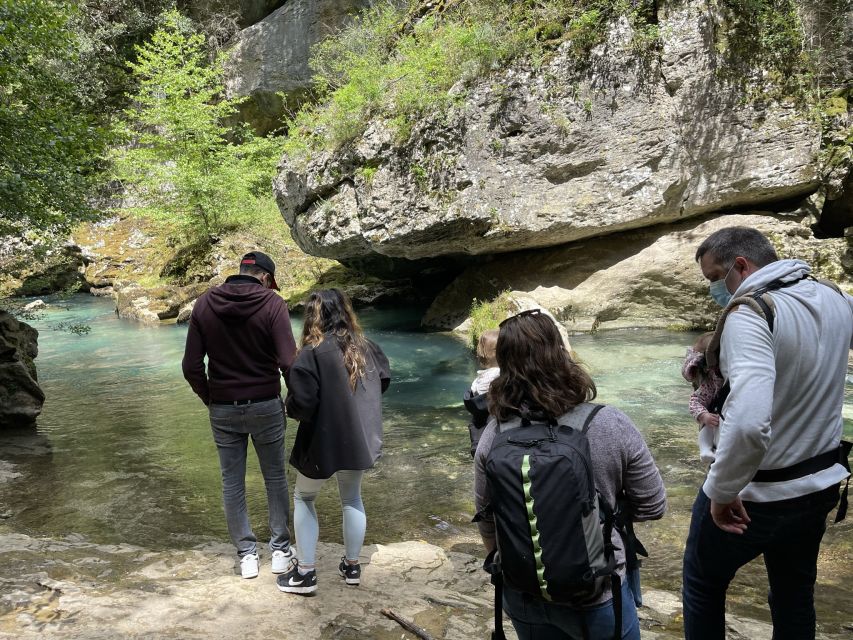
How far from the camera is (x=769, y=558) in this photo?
217 centimetres

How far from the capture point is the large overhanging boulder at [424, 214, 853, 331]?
36.8 ft

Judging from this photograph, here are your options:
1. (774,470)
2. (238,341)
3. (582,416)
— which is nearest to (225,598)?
(238,341)

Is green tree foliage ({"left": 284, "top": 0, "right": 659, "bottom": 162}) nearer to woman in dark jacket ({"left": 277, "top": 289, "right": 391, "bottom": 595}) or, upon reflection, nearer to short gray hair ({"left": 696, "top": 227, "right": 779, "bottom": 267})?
woman in dark jacket ({"left": 277, "top": 289, "right": 391, "bottom": 595})

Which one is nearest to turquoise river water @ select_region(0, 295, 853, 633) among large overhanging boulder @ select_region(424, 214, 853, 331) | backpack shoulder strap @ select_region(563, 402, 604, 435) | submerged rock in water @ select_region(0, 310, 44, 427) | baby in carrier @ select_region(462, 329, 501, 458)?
submerged rock in water @ select_region(0, 310, 44, 427)

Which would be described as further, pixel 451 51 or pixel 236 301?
pixel 451 51

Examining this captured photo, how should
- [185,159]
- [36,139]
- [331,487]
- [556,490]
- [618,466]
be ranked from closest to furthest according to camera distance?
[556,490] < [618,466] < [331,487] < [36,139] < [185,159]

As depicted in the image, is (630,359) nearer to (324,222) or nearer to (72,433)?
(324,222)

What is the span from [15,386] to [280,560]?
5481mm

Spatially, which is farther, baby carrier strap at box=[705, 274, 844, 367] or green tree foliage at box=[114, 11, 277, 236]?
green tree foliage at box=[114, 11, 277, 236]

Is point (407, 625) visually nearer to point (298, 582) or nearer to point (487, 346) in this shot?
point (298, 582)

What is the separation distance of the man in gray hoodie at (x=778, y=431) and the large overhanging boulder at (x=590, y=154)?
9.31 meters

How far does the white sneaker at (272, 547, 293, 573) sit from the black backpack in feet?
6.73

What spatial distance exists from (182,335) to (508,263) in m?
7.44

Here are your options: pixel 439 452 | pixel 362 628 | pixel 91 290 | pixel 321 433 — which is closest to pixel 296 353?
pixel 321 433
